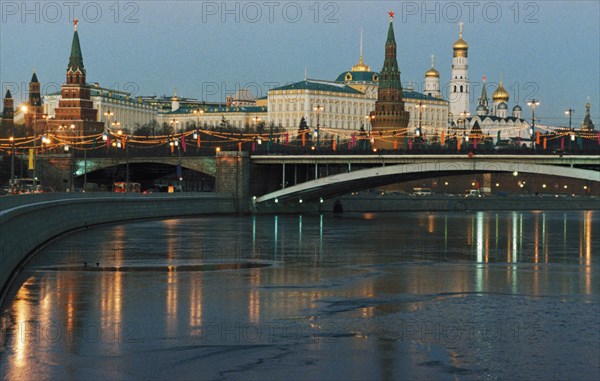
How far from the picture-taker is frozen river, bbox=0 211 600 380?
18.3 metres

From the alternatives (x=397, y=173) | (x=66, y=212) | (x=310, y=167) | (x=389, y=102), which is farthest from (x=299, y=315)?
(x=389, y=102)

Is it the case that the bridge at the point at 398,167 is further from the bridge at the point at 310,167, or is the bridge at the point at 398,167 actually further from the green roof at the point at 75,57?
the green roof at the point at 75,57

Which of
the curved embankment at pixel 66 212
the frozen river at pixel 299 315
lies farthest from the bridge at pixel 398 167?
the frozen river at pixel 299 315

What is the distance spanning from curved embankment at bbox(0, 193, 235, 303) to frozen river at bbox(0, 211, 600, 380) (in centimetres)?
75

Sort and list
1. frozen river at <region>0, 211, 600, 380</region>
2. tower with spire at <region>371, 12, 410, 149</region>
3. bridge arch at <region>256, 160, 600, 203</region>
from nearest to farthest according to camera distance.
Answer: frozen river at <region>0, 211, 600, 380</region> → bridge arch at <region>256, 160, 600, 203</region> → tower with spire at <region>371, 12, 410, 149</region>

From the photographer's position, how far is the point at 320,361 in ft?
61.2

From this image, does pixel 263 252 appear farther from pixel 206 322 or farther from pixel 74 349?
pixel 74 349

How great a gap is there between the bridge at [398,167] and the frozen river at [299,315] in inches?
1129

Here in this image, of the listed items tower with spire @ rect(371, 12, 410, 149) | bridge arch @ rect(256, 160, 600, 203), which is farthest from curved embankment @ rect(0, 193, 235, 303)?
tower with spire @ rect(371, 12, 410, 149)

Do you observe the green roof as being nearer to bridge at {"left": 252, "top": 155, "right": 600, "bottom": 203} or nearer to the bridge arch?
bridge at {"left": 252, "top": 155, "right": 600, "bottom": 203}

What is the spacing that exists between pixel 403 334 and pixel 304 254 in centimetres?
2029

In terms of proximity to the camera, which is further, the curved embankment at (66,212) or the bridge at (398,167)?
the bridge at (398,167)

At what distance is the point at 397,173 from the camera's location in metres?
78.2

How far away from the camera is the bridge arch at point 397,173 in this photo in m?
70.6
